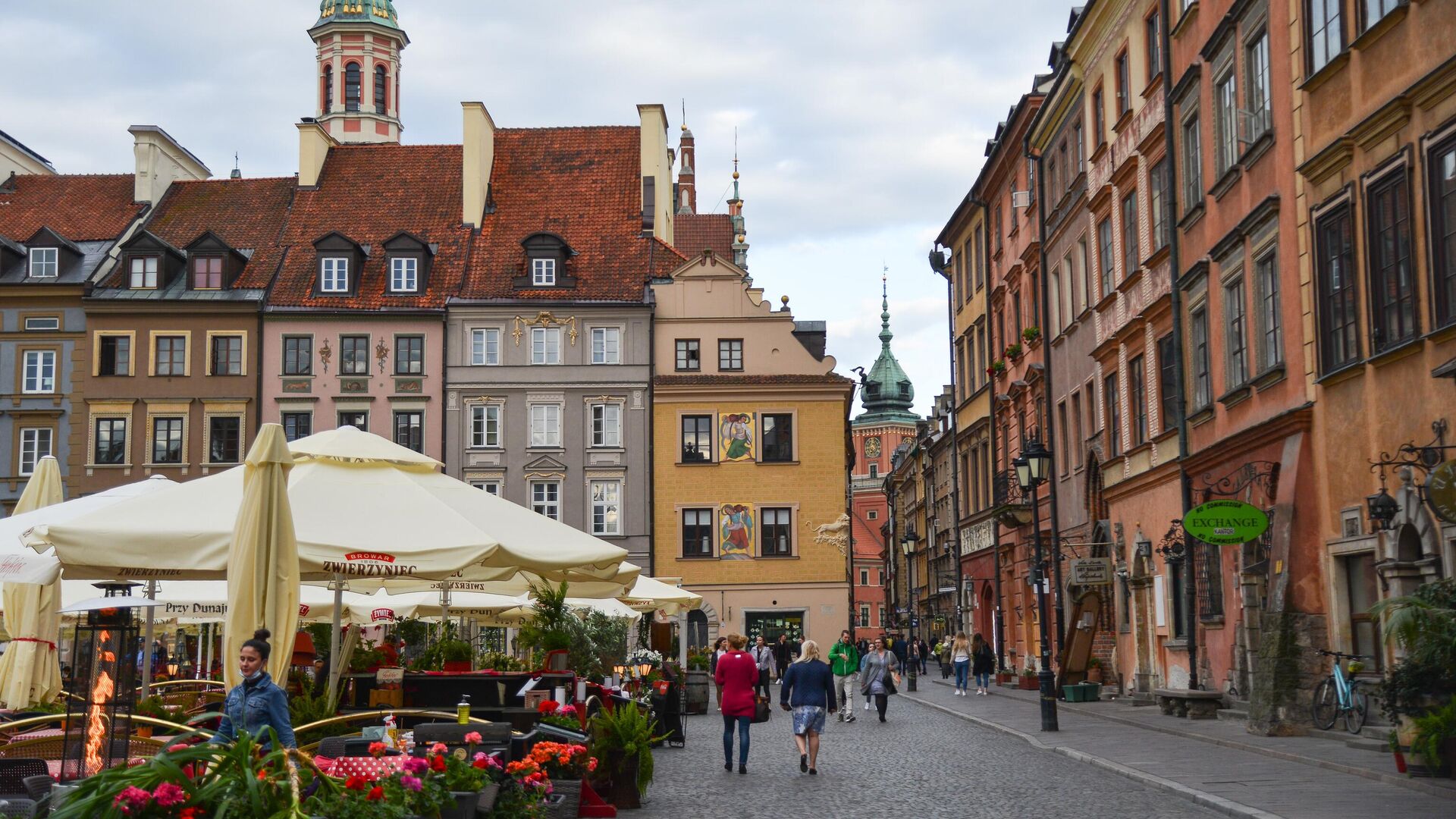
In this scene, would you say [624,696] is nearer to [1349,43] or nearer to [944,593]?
[1349,43]

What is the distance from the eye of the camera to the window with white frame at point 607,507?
5453 cm

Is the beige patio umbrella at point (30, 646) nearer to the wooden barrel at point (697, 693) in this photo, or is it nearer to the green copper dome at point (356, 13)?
the wooden barrel at point (697, 693)

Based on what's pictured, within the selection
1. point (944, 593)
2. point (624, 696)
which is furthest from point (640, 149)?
point (624, 696)

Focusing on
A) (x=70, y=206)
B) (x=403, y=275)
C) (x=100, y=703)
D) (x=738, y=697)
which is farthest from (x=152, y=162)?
(x=100, y=703)

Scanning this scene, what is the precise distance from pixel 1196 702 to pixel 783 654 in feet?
81.4

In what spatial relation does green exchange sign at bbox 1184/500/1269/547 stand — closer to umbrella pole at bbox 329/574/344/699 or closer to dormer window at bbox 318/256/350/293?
umbrella pole at bbox 329/574/344/699

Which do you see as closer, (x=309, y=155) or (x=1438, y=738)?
(x=1438, y=738)

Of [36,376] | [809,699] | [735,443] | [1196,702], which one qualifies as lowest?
[1196,702]

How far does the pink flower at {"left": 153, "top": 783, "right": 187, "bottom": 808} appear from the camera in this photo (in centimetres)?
777

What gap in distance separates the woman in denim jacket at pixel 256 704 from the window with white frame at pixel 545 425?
1736 inches

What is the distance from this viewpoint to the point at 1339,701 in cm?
1967

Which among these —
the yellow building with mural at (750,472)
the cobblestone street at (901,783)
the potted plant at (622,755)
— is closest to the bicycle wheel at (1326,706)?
the cobblestone street at (901,783)

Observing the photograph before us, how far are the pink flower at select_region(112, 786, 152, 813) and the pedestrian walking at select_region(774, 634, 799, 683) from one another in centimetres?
4134

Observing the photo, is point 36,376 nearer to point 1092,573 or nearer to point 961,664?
point 961,664
